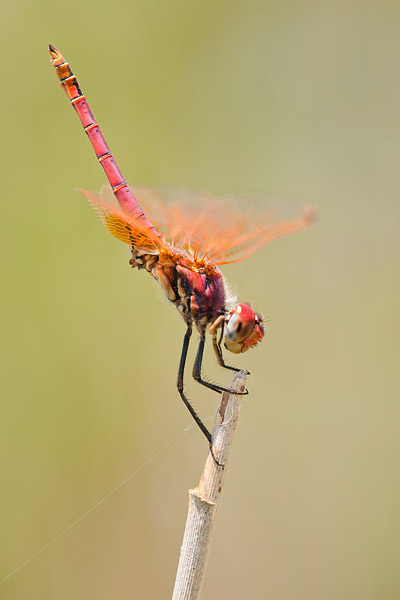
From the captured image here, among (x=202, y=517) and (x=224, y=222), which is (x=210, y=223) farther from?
(x=202, y=517)

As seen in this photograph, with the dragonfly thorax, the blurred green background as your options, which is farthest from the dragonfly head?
the blurred green background

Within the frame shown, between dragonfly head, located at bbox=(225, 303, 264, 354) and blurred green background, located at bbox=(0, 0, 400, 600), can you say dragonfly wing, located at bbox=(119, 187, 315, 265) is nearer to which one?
dragonfly head, located at bbox=(225, 303, 264, 354)

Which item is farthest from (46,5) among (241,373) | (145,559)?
(145,559)

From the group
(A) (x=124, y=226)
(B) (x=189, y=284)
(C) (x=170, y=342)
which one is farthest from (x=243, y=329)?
(C) (x=170, y=342)

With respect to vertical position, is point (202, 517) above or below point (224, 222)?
below

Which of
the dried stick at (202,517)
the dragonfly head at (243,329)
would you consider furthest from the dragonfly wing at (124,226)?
the dried stick at (202,517)

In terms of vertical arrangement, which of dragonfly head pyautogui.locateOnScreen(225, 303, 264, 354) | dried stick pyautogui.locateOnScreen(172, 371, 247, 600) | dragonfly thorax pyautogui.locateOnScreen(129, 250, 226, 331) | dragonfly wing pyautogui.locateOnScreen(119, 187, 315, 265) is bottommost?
dried stick pyautogui.locateOnScreen(172, 371, 247, 600)

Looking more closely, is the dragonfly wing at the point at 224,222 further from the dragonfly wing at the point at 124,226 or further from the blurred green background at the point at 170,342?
the blurred green background at the point at 170,342

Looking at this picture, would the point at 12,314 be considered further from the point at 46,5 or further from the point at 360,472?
the point at 360,472
